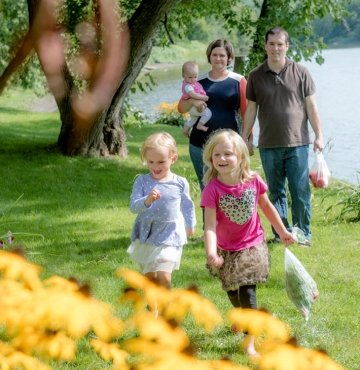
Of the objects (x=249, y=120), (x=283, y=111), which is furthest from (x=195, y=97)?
(x=283, y=111)

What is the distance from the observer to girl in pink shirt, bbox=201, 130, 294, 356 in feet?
12.2

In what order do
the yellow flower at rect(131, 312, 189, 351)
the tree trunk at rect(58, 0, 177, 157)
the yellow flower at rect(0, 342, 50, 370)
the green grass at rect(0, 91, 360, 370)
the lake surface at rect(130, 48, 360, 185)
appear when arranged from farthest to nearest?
the lake surface at rect(130, 48, 360, 185) → the tree trunk at rect(58, 0, 177, 157) → the green grass at rect(0, 91, 360, 370) → the yellow flower at rect(0, 342, 50, 370) → the yellow flower at rect(131, 312, 189, 351)

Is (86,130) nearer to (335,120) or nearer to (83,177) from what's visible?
(83,177)

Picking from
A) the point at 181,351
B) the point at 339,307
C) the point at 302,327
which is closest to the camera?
the point at 181,351

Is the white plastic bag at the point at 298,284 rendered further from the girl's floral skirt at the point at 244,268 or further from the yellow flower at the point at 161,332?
the yellow flower at the point at 161,332

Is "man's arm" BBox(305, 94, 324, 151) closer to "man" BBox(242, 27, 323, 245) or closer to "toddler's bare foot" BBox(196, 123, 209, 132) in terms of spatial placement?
"man" BBox(242, 27, 323, 245)

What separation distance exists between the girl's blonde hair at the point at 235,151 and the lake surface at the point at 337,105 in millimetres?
4351

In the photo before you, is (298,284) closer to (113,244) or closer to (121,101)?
(113,244)

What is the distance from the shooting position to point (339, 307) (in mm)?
4656

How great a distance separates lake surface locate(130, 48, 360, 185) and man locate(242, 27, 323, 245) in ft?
6.91

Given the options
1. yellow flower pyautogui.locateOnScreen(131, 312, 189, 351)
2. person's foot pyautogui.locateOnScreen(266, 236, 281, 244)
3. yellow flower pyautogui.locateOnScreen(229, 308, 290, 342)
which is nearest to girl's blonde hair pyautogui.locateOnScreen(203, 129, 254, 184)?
yellow flower pyautogui.locateOnScreen(229, 308, 290, 342)

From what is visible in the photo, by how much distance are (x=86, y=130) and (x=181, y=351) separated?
9.33m

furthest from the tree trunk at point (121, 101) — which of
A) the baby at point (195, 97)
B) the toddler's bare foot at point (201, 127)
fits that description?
the toddler's bare foot at point (201, 127)

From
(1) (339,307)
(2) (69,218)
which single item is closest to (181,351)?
(1) (339,307)
